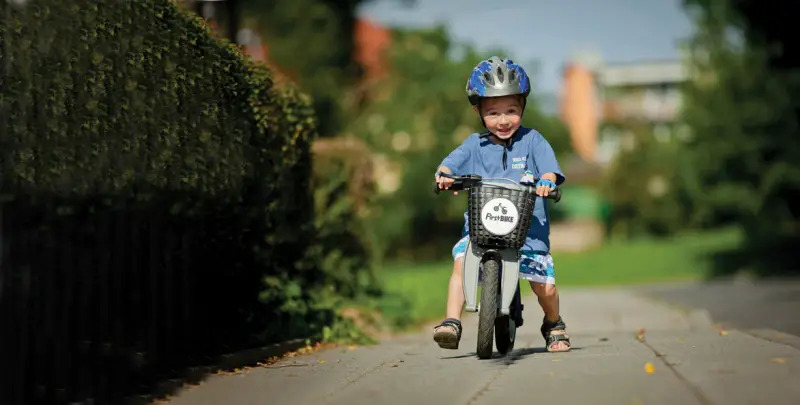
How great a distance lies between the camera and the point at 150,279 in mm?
7047

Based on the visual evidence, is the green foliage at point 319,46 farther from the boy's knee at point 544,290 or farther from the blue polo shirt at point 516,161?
the boy's knee at point 544,290

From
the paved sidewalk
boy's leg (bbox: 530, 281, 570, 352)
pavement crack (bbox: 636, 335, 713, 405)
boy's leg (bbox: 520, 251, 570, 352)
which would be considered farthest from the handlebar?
pavement crack (bbox: 636, 335, 713, 405)

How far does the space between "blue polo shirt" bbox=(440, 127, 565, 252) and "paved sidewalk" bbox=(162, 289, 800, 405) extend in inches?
33.0

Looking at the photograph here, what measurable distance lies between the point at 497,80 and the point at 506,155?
1.64 feet

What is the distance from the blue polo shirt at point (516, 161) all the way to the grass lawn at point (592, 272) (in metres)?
5.40

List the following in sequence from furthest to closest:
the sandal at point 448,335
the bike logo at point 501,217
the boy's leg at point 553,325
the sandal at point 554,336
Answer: the sandal at point 554,336 → the boy's leg at point 553,325 → the sandal at point 448,335 → the bike logo at point 501,217

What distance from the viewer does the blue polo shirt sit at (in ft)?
23.4

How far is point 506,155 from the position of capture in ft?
23.7

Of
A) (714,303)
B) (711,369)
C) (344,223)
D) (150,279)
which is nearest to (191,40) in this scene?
(150,279)

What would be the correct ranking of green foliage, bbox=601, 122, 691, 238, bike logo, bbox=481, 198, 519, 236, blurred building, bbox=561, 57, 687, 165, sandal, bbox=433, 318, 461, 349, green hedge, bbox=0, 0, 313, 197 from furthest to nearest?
blurred building, bbox=561, 57, 687, 165 < green foliage, bbox=601, 122, 691, 238 < sandal, bbox=433, 318, 461, 349 < bike logo, bbox=481, 198, 519, 236 < green hedge, bbox=0, 0, 313, 197

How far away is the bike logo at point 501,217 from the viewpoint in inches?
264

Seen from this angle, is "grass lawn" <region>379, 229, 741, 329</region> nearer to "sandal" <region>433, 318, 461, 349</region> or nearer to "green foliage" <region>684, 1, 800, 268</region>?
"green foliage" <region>684, 1, 800, 268</region>

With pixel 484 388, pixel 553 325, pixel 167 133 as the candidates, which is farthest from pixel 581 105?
pixel 484 388

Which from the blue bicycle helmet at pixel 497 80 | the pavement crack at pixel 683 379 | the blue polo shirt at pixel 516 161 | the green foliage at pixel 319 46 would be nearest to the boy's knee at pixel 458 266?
the blue polo shirt at pixel 516 161
